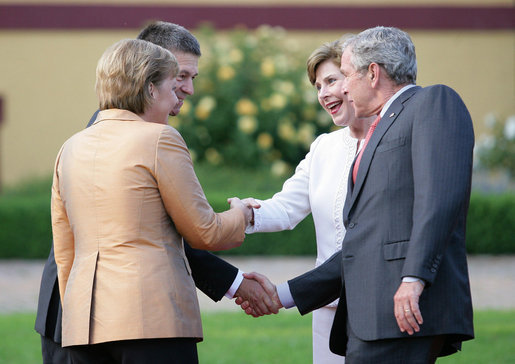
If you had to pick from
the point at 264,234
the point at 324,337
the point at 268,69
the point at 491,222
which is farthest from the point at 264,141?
the point at 324,337

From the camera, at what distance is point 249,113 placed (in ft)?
37.1

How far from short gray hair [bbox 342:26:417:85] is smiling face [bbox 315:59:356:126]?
2.63 ft

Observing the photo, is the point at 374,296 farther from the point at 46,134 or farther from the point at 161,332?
the point at 46,134

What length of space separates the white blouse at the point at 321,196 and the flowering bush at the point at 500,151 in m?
9.03

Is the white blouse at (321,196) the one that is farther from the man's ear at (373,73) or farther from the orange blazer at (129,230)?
the orange blazer at (129,230)

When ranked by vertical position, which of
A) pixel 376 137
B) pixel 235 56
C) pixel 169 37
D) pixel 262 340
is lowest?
pixel 262 340

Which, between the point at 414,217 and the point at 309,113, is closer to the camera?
the point at 414,217

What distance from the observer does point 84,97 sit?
13797 millimetres

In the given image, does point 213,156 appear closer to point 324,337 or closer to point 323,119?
point 323,119

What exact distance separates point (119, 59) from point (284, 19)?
11.4 meters

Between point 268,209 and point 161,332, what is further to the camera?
point 268,209

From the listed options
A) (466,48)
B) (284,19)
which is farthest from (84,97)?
(466,48)

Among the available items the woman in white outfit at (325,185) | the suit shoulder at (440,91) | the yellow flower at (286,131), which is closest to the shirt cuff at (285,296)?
the woman in white outfit at (325,185)

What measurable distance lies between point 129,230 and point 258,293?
1.34m
